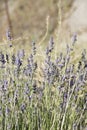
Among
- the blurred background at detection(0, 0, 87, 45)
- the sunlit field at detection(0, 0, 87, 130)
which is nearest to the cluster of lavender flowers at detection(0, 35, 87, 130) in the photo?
the sunlit field at detection(0, 0, 87, 130)

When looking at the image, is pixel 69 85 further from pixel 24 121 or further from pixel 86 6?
pixel 86 6

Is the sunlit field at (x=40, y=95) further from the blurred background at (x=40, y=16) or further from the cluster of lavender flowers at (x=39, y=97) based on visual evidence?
the blurred background at (x=40, y=16)

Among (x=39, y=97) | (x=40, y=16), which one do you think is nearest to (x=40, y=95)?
(x=39, y=97)

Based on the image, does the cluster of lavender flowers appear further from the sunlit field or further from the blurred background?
A: the blurred background

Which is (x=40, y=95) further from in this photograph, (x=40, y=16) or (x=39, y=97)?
(x=40, y=16)

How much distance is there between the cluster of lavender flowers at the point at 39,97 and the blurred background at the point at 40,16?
8307 millimetres

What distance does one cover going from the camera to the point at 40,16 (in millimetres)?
12812

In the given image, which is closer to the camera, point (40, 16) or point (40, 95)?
point (40, 95)

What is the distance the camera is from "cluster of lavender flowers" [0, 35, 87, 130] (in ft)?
10.1

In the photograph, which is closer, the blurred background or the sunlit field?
→ the sunlit field

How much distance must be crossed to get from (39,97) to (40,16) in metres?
9.69

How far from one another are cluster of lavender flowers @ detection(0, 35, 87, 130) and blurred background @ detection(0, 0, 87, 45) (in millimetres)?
8307

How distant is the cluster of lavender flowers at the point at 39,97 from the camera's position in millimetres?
3082

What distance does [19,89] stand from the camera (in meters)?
3.28
